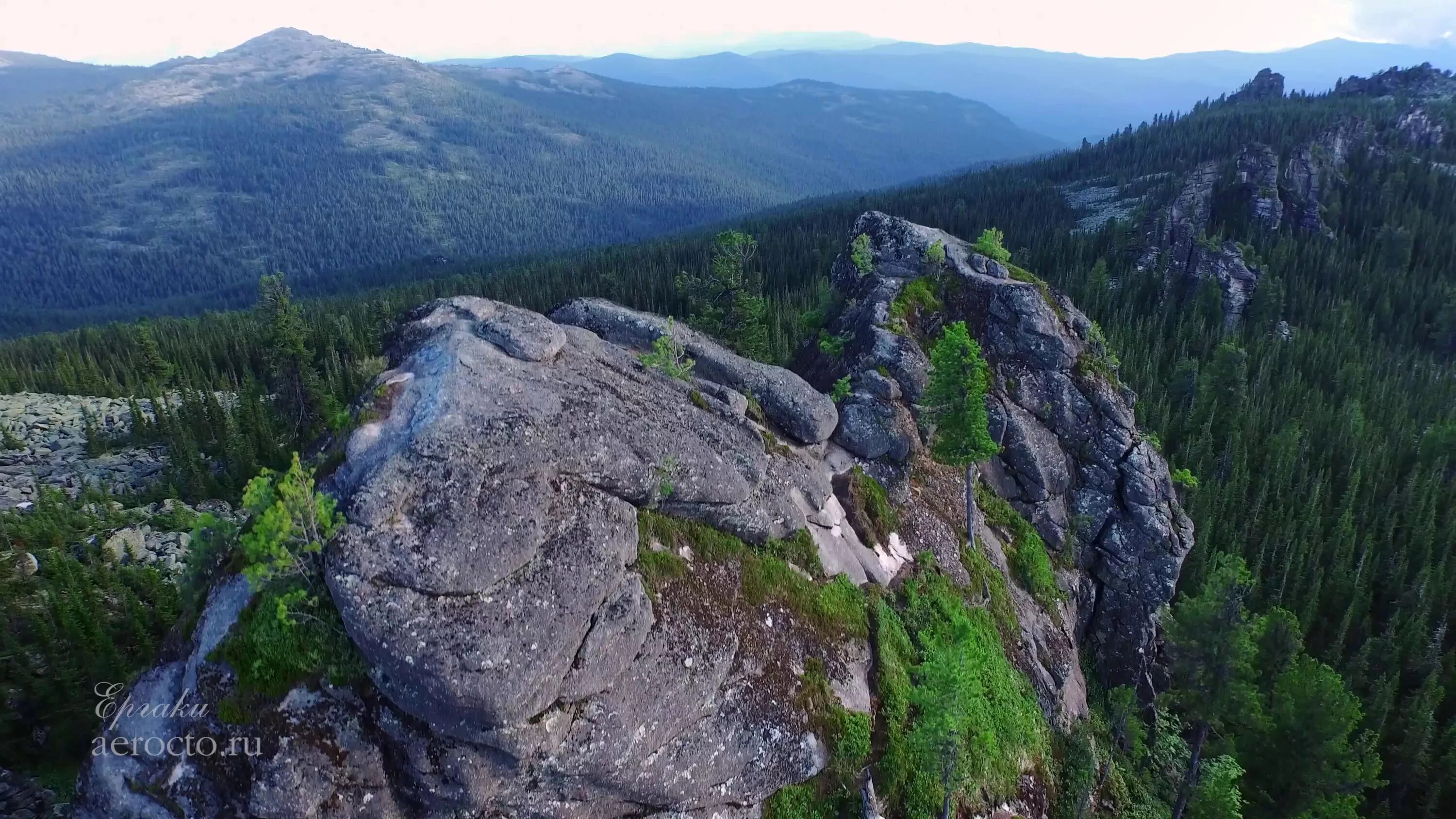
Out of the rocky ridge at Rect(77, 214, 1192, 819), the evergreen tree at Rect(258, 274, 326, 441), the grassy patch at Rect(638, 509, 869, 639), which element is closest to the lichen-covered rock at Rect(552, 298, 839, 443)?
the rocky ridge at Rect(77, 214, 1192, 819)

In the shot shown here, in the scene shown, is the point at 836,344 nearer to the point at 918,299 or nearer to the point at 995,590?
the point at 918,299

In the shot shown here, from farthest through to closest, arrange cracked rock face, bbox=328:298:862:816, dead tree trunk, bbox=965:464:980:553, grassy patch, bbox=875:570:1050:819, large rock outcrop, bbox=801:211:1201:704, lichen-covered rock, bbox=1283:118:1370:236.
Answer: lichen-covered rock, bbox=1283:118:1370:236 → large rock outcrop, bbox=801:211:1201:704 → dead tree trunk, bbox=965:464:980:553 → grassy patch, bbox=875:570:1050:819 → cracked rock face, bbox=328:298:862:816

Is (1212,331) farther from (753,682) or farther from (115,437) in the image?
(115,437)

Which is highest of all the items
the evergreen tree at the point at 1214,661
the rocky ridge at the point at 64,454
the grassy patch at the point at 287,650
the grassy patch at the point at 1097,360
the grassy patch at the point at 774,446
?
the grassy patch at the point at 1097,360

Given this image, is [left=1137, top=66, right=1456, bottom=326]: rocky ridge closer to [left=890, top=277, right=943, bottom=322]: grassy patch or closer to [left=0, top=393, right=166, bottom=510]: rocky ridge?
[left=890, top=277, right=943, bottom=322]: grassy patch

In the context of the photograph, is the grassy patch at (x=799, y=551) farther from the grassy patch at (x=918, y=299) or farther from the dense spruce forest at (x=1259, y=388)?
the grassy patch at (x=918, y=299)

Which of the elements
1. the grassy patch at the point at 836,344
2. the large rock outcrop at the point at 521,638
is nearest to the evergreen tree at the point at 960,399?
the large rock outcrop at the point at 521,638
